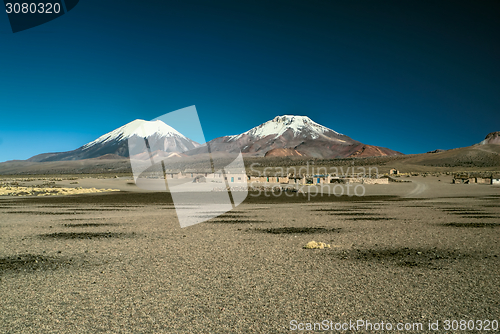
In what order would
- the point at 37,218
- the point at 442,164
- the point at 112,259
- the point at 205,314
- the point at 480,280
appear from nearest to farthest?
the point at 205,314 < the point at 480,280 < the point at 112,259 < the point at 37,218 < the point at 442,164

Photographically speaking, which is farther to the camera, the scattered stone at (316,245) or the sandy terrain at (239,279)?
the scattered stone at (316,245)

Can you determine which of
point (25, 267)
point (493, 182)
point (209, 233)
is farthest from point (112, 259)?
point (493, 182)

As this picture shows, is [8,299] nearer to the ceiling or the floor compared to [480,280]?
nearer to the ceiling

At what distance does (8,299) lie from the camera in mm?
5320

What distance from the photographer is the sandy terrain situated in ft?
15.1

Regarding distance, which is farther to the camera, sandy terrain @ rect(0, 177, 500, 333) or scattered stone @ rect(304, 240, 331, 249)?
scattered stone @ rect(304, 240, 331, 249)

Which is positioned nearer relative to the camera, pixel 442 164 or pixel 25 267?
pixel 25 267

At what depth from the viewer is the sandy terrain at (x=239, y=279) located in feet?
15.1

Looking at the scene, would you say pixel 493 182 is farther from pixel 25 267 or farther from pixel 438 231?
pixel 25 267

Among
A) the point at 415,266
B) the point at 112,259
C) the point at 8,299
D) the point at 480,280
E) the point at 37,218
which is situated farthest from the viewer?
the point at 37,218

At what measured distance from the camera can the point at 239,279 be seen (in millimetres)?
6297

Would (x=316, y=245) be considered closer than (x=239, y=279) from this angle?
No

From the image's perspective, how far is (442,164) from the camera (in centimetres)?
10200

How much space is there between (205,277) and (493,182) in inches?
1890
